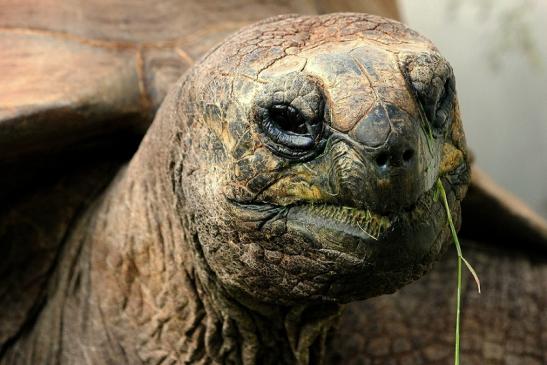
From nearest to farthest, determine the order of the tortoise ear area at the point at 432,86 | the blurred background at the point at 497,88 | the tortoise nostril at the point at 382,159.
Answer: the tortoise nostril at the point at 382,159 < the tortoise ear area at the point at 432,86 < the blurred background at the point at 497,88

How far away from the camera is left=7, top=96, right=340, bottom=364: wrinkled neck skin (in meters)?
1.69

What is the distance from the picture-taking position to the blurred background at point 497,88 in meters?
5.61

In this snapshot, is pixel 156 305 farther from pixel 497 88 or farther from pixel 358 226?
pixel 497 88

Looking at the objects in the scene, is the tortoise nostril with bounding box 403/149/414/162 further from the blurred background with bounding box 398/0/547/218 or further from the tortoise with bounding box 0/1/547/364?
the blurred background with bounding box 398/0/547/218

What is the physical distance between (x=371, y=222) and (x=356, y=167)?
0.10 metres

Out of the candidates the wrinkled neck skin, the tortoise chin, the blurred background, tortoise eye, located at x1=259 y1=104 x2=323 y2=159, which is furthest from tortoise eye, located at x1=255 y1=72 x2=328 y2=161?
the blurred background

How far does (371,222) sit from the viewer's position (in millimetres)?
1271

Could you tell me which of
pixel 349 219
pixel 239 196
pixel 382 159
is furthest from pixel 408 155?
pixel 239 196

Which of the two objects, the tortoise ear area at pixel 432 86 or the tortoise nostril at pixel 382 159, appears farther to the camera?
the tortoise ear area at pixel 432 86

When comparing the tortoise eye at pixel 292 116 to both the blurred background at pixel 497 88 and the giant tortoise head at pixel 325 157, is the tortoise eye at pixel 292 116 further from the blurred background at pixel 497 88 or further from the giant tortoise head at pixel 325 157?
the blurred background at pixel 497 88

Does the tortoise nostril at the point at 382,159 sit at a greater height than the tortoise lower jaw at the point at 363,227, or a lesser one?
greater

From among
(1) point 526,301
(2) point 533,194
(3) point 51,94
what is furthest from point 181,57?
(2) point 533,194

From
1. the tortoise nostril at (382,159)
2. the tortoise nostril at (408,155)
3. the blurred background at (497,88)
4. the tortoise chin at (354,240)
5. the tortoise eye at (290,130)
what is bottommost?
the tortoise chin at (354,240)

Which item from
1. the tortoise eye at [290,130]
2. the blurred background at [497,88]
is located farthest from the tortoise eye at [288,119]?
the blurred background at [497,88]
